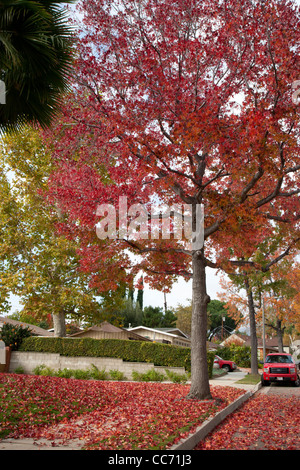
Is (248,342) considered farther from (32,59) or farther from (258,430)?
(32,59)

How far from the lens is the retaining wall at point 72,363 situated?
61.4ft

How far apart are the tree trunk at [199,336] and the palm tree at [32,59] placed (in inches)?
225

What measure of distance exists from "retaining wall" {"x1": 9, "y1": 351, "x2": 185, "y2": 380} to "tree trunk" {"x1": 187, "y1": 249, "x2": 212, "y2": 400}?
8.30m

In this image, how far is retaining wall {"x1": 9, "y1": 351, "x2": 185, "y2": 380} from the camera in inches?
737

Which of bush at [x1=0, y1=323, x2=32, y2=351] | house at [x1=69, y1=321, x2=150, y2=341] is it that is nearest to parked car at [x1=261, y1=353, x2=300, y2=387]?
house at [x1=69, y1=321, x2=150, y2=341]

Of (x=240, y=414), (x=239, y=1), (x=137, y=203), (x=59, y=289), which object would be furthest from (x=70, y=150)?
(x=59, y=289)

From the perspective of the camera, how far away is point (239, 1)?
974 centimetres

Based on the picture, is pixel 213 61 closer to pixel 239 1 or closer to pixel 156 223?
pixel 239 1

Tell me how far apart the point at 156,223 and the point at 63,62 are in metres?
6.30

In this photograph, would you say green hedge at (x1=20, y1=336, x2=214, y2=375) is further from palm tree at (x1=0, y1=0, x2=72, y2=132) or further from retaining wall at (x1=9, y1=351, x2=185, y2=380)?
palm tree at (x1=0, y1=0, x2=72, y2=132)

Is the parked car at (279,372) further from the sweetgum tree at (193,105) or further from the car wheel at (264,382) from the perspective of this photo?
the sweetgum tree at (193,105)

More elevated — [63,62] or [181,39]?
[181,39]

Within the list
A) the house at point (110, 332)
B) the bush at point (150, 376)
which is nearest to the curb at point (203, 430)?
the bush at point (150, 376)
